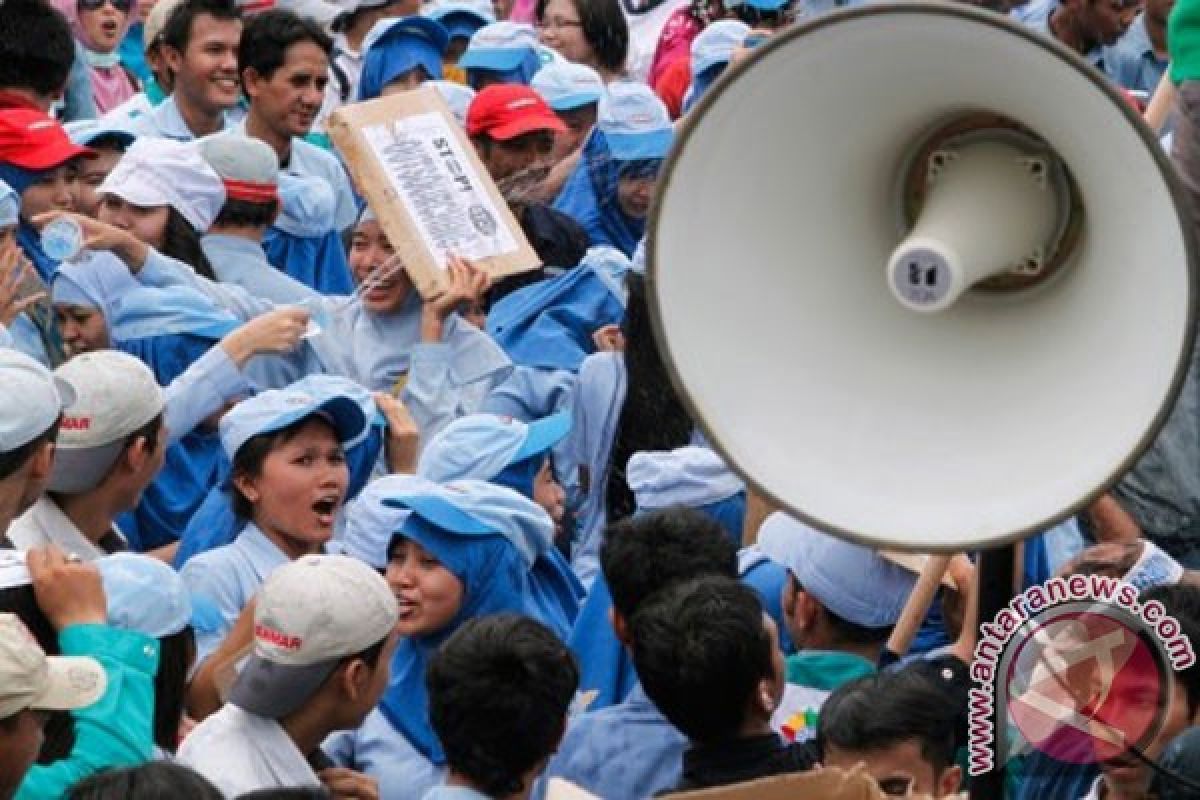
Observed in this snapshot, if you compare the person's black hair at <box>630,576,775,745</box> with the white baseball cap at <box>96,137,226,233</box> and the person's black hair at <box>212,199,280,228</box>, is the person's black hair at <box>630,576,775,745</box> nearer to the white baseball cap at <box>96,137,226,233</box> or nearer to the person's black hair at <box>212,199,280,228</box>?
the white baseball cap at <box>96,137,226,233</box>

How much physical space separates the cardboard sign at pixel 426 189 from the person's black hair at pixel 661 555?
6.70ft

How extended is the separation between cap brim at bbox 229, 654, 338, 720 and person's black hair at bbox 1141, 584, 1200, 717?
4.88 feet

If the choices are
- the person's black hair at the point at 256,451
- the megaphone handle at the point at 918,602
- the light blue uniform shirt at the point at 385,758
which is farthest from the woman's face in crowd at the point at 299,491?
the megaphone handle at the point at 918,602

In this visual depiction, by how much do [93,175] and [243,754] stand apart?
3.93 metres

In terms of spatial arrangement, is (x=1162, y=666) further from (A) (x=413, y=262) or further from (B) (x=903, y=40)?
(A) (x=413, y=262)

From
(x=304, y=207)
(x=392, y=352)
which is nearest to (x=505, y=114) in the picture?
(x=304, y=207)

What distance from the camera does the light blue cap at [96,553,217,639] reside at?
5.86 m

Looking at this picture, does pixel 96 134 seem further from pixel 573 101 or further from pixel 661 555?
pixel 661 555

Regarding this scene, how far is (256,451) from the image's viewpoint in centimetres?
727

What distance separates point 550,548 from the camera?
287 inches

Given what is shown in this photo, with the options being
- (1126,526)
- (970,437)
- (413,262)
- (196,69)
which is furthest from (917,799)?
(196,69)

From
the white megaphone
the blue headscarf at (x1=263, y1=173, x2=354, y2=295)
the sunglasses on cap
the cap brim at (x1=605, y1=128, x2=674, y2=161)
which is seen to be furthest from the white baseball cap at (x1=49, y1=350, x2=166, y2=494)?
the sunglasses on cap

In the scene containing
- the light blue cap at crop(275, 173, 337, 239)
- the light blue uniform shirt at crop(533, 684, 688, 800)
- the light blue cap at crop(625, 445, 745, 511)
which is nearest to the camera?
the light blue uniform shirt at crop(533, 684, 688, 800)

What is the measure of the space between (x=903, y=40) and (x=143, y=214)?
→ 5416mm
